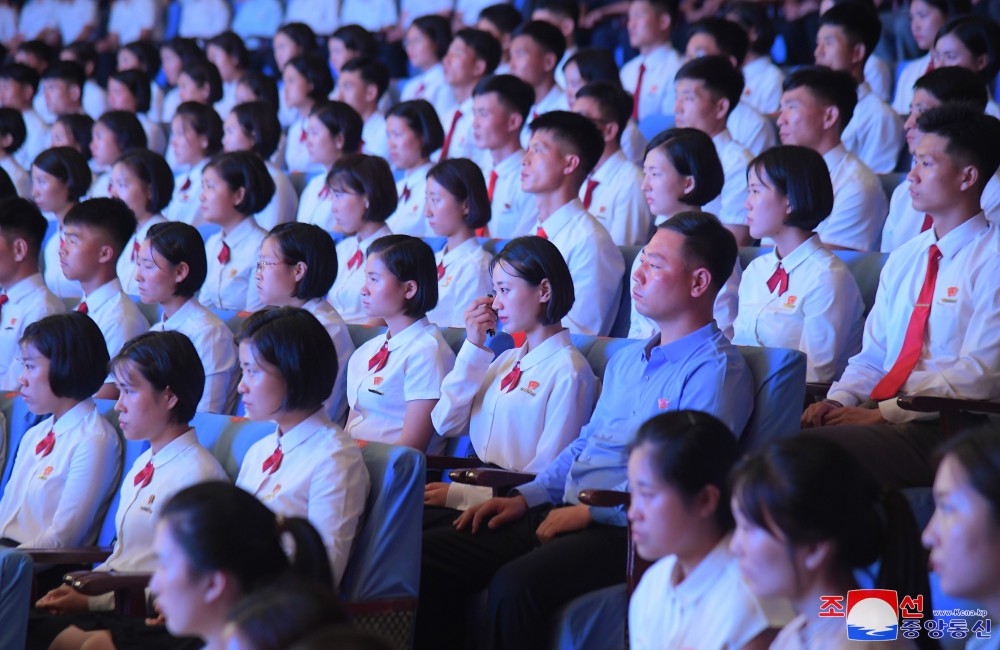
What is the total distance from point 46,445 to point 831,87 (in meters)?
3.08

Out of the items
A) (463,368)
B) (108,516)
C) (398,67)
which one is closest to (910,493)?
(463,368)

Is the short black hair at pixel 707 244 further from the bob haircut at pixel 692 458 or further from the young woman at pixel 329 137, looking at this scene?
the young woman at pixel 329 137

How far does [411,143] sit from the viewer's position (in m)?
5.48

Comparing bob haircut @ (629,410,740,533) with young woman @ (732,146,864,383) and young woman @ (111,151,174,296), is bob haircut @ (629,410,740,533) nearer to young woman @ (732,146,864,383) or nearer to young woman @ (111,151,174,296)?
young woman @ (732,146,864,383)

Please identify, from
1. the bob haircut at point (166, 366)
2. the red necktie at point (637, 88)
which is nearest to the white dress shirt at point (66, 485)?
the bob haircut at point (166, 366)

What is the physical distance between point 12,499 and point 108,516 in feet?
1.03

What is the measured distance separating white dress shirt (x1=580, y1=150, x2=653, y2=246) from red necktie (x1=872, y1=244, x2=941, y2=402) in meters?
1.67

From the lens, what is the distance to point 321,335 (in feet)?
9.11

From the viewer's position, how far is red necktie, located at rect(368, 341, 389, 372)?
340 cm

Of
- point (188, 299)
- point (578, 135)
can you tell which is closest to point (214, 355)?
point (188, 299)

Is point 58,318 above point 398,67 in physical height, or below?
below

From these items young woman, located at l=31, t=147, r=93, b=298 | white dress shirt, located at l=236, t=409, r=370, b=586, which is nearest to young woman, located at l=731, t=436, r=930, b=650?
white dress shirt, located at l=236, t=409, r=370, b=586

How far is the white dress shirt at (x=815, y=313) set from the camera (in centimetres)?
338

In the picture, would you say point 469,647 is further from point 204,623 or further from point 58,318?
point 58,318
